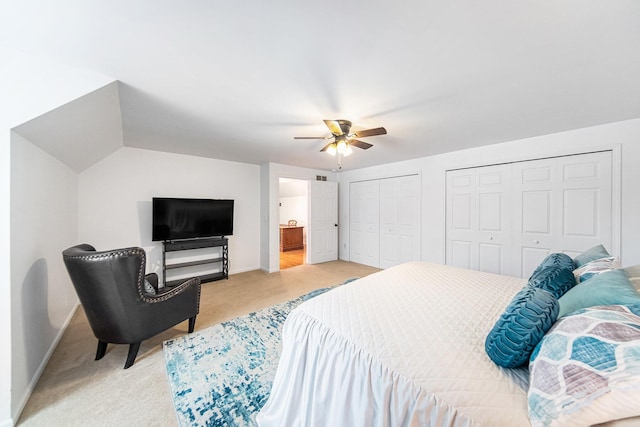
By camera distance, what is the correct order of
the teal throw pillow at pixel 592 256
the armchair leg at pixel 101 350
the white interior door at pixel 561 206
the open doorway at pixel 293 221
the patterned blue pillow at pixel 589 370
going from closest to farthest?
the patterned blue pillow at pixel 589 370, the teal throw pillow at pixel 592 256, the armchair leg at pixel 101 350, the white interior door at pixel 561 206, the open doorway at pixel 293 221

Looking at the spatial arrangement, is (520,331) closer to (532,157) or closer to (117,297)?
(117,297)

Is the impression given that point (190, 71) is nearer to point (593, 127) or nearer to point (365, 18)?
point (365, 18)

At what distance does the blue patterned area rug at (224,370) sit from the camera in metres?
1.46

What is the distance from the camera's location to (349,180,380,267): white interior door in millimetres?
4965

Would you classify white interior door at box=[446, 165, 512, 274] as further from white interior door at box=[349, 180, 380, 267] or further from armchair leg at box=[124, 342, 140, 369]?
armchair leg at box=[124, 342, 140, 369]

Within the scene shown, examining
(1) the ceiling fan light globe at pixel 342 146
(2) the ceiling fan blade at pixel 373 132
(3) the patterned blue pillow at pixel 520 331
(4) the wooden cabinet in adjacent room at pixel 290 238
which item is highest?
(2) the ceiling fan blade at pixel 373 132

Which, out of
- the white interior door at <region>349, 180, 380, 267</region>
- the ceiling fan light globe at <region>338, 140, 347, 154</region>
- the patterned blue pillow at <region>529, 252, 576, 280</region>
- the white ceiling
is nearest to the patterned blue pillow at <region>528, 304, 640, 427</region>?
the patterned blue pillow at <region>529, 252, 576, 280</region>

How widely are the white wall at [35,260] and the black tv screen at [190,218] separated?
3.52ft

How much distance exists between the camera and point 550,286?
53.1 inches

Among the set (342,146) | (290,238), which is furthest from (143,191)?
(290,238)

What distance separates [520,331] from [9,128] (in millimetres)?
3023

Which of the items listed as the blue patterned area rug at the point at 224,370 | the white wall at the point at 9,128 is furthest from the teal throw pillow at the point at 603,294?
the white wall at the point at 9,128

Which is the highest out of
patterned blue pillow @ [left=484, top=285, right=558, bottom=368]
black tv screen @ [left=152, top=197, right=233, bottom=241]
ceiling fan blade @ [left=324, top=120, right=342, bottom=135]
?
ceiling fan blade @ [left=324, top=120, right=342, bottom=135]

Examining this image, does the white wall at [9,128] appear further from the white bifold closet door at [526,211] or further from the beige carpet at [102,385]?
the white bifold closet door at [526,211]
